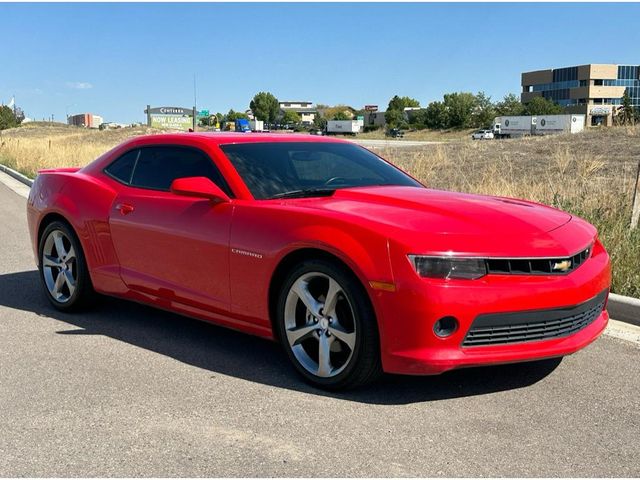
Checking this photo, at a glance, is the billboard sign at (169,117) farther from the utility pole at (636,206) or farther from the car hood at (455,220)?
the car hood at (455,220)

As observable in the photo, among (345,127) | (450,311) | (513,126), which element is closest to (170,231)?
(450,311)

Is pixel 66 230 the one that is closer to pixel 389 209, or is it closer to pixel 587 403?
pixel 389 209

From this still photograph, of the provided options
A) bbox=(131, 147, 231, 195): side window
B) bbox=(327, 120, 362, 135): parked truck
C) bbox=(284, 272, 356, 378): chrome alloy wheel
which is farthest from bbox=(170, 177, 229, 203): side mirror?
bbox=(327, 120, 362, 135): parked truck

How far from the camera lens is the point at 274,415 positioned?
12.5 feet

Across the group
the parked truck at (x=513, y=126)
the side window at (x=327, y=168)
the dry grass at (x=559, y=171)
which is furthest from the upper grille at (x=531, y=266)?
the parked truck at (x=513, y=126)

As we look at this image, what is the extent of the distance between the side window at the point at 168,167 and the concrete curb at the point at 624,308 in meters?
3.30

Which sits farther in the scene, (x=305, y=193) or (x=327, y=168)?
(x=327, y=168)

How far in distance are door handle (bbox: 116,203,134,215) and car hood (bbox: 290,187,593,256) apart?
153cm

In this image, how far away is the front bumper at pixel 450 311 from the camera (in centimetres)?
366

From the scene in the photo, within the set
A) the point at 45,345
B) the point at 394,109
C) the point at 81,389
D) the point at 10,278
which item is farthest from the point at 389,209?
Result: the point at 394,109

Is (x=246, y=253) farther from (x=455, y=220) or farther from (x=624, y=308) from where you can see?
(x=624, y=308)

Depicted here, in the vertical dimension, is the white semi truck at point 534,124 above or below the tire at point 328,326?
above

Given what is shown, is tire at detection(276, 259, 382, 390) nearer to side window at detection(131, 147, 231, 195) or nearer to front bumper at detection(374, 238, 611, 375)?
front bumper at detection(374, 238, 611, 375)

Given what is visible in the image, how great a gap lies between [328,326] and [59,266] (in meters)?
2.90
